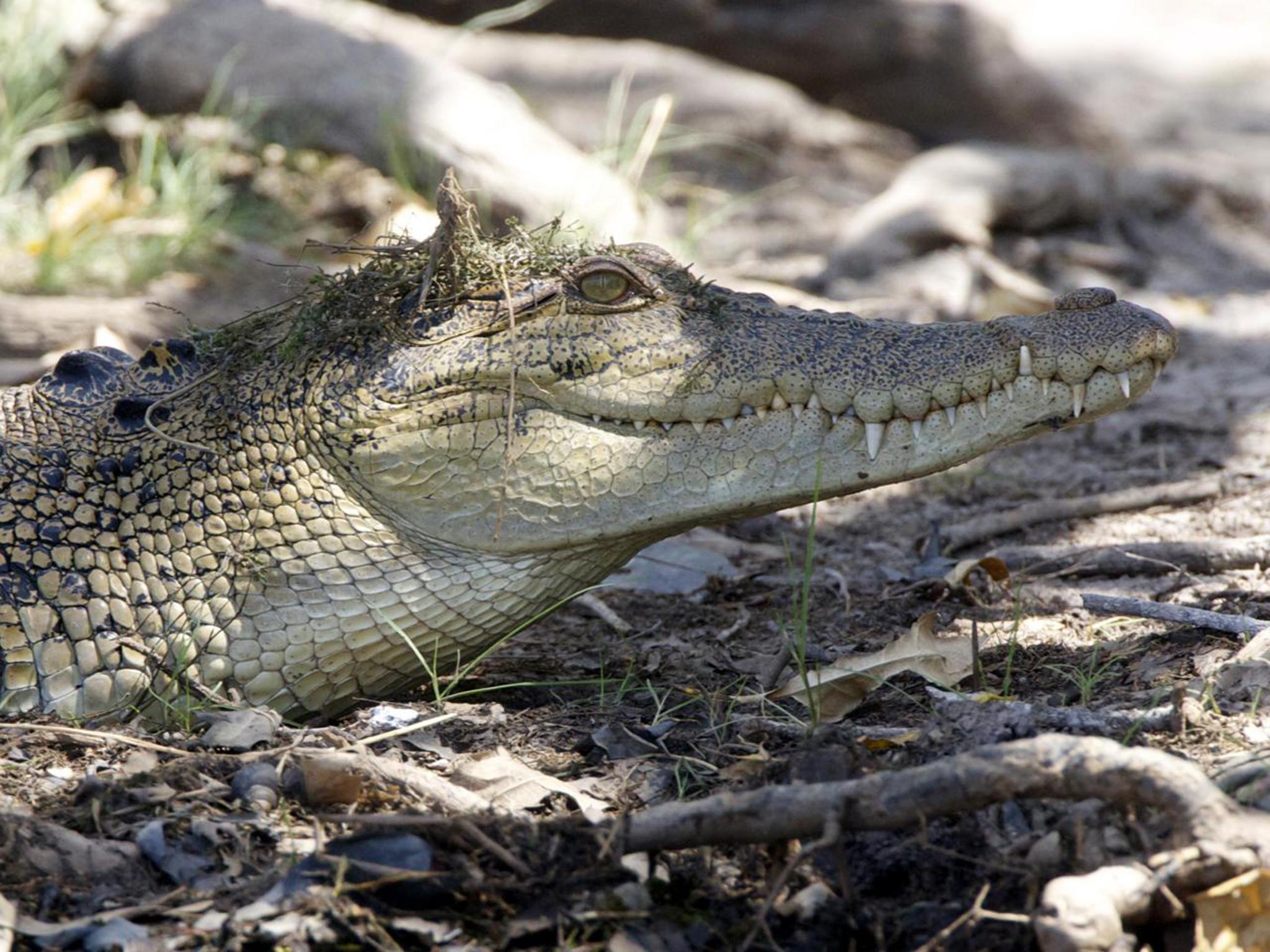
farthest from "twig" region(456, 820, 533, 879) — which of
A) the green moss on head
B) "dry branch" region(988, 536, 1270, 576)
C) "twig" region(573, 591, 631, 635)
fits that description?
"dry branch" region(988, 536, 1270, 576)

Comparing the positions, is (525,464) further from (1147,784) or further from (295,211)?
(295,211)

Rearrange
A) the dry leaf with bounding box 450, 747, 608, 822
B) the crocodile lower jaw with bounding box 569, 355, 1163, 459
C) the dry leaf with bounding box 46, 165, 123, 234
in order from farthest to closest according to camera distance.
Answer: the dry leaf with bounding box 46, 165, 123, 234
the crocodile lower jaw with bounding box 569, 355, 1163, 459
the dry leaf with bounding box 450, 747, 608, 822

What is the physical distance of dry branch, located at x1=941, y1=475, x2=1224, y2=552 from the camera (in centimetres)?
424

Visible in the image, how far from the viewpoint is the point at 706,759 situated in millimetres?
2658

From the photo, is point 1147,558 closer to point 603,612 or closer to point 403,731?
point 603,612

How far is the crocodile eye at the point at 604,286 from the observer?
120 inches

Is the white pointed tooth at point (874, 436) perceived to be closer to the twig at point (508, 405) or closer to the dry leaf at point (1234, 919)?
the twig at point (508, 405)

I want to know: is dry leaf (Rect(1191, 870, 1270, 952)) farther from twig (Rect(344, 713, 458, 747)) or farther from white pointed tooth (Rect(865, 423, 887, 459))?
twig (Rect(344, 713, 458, 747))

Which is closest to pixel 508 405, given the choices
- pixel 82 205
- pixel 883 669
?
pixel 883 669

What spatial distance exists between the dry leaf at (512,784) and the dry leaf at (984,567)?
1.50 meters

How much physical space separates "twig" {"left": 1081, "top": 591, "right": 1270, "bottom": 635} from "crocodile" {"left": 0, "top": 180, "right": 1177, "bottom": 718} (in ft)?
1.64

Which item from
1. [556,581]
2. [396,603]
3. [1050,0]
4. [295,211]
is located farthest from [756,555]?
[1050,0]

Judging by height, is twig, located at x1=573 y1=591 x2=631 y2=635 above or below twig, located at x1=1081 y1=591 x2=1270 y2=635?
below

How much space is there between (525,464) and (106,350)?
1.31 m
